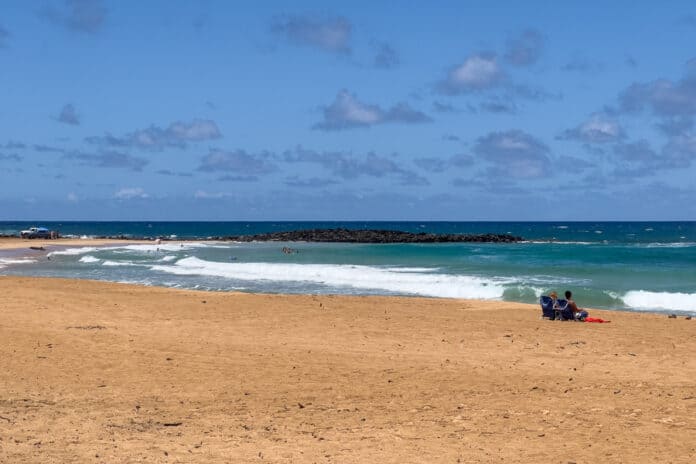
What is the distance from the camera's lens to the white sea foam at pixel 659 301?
23.9 metres

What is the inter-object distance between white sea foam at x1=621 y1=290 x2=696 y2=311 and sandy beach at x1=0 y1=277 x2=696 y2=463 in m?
5.63

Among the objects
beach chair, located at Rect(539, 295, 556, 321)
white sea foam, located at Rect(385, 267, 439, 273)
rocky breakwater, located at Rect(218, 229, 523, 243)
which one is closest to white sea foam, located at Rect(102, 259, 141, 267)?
white sea foam, located at Rect(385, 267, 439, 273)

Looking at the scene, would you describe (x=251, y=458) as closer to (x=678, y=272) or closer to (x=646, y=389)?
(x=646, y=389)

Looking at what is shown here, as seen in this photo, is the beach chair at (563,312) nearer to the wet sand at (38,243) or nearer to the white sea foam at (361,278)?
the white sea foam at (361,278)

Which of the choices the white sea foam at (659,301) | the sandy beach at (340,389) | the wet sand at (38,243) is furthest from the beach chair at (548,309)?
the wet sand at (38,243)

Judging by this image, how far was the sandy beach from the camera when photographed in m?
7.59

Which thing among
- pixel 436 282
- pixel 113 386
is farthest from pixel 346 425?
pixel 436 282

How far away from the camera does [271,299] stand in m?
23.0

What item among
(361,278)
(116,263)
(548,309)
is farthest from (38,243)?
(548,309)

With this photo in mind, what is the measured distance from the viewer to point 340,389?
10.3 meters

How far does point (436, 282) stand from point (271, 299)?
388 inches

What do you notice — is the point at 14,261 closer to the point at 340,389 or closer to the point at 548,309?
the point at 548,309

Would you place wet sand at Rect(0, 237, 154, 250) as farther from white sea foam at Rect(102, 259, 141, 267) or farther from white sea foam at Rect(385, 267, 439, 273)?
white sea foam at Rect(385, 267, 439, 273)

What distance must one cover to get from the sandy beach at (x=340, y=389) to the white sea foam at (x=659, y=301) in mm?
5633
